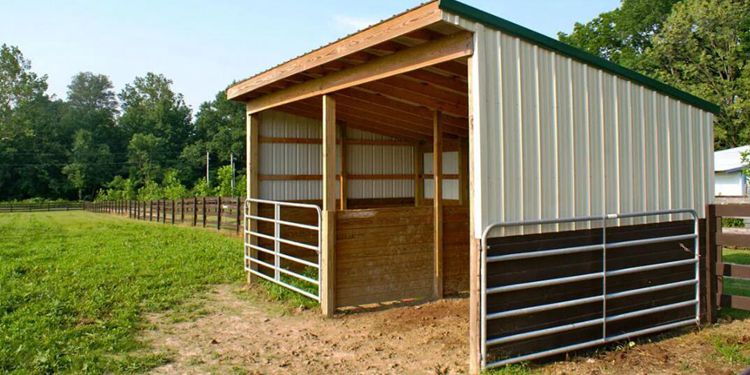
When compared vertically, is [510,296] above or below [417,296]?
above

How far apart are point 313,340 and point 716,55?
1045 inches

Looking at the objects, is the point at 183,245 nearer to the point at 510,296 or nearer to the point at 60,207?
the point at 510,296

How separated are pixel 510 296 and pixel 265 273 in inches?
185

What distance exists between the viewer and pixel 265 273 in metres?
8.10

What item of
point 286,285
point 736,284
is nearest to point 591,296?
point 286,285

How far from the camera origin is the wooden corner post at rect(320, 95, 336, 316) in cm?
625

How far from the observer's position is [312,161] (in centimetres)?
863

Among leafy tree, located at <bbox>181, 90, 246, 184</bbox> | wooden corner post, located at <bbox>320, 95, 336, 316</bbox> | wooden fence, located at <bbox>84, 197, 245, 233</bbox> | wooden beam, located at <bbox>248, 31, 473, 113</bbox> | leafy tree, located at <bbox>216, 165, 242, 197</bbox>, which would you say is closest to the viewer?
wooden beam, located at <bbox>248, 31, 473, 113</bbox>

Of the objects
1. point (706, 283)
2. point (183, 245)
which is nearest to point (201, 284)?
point (183, 245)

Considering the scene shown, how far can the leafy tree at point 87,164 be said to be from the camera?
186ft

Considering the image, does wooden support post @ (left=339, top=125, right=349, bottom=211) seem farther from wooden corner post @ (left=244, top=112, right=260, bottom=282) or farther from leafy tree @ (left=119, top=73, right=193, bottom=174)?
leafy tree @ (left=119, top=73, right=193, bottom=174)

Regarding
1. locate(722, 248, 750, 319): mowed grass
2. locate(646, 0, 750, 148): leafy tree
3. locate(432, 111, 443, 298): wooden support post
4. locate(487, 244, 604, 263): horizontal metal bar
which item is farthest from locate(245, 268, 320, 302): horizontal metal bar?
locate(646, 0, 750, 148): leafy tree

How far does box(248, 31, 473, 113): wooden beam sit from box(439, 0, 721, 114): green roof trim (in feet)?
0.66

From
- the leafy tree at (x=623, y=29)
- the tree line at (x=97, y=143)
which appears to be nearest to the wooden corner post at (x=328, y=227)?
the leafy tree at (x=623, y=29)
